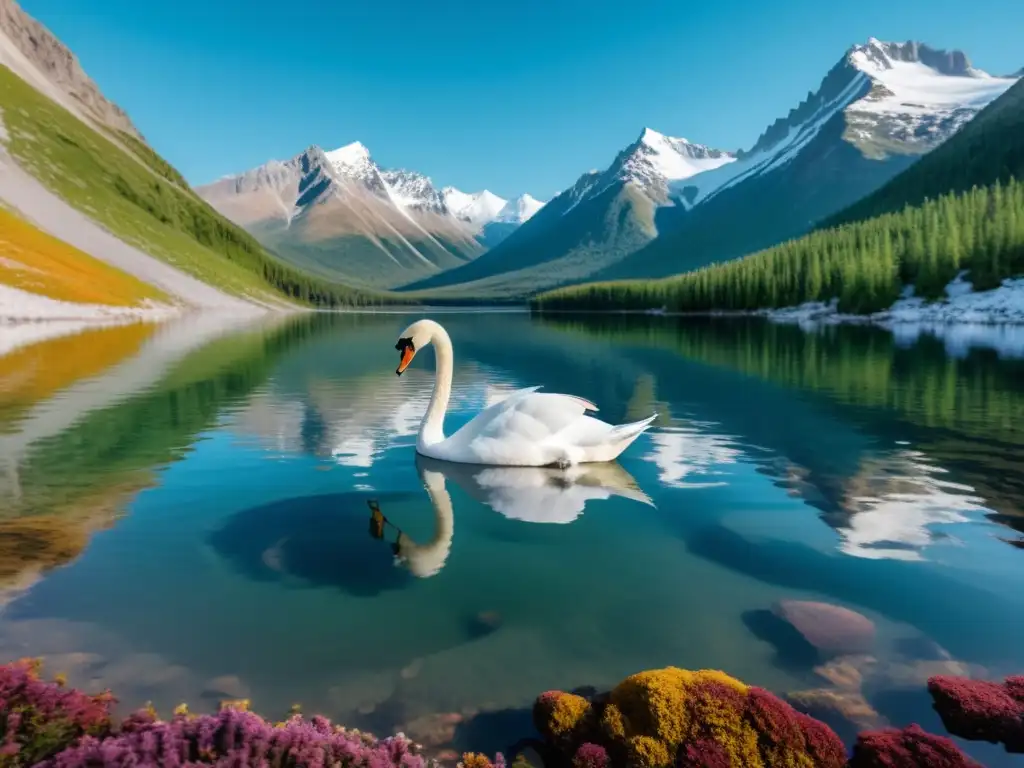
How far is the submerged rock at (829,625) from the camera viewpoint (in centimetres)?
793

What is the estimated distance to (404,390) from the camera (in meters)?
32.4

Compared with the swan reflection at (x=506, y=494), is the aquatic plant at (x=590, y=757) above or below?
below

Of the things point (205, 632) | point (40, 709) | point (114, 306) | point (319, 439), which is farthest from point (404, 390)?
point (114, 306)

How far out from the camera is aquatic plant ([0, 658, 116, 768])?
18.2 feet

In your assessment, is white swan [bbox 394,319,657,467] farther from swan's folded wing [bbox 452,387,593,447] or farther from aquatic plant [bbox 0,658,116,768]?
aquatic plant [bbox 0,658,116,768]

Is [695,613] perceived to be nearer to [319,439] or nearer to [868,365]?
[319,439]

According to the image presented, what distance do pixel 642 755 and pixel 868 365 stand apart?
42.5 meters

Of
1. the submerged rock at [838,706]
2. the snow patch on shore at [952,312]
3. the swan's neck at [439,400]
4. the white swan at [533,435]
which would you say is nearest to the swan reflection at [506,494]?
the white swan at [533,435]

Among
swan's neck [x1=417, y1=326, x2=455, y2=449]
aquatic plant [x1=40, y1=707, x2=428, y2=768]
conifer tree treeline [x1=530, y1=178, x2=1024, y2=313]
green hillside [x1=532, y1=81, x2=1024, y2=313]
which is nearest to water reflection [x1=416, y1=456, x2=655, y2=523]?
swan's neck [x1=417, y1=326, x2=455, y2=449]

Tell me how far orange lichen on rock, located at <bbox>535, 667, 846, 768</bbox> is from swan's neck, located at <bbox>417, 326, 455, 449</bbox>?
1102 cm

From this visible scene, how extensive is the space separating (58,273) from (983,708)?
469ft

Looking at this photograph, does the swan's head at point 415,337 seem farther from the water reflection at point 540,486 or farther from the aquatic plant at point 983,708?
the aquatic plant at point 983,708

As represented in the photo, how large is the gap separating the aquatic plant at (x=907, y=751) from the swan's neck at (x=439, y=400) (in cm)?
1204

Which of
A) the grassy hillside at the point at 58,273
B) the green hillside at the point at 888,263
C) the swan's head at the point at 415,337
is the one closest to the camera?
the swan's head at the point at 415,337
